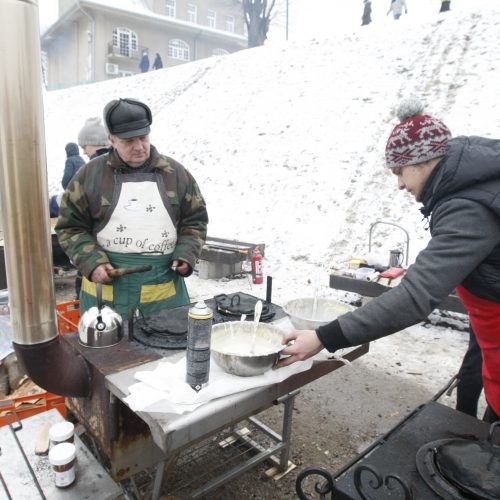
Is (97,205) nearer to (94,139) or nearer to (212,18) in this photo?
(94,139)

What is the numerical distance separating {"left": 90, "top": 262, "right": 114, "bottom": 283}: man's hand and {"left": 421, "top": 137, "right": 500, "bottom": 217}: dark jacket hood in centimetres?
169

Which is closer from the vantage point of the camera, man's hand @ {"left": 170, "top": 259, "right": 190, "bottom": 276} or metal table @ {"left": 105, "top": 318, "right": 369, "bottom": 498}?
metal table @ {"left": 105, "top": 318, "right": 369, "bottom": 498}

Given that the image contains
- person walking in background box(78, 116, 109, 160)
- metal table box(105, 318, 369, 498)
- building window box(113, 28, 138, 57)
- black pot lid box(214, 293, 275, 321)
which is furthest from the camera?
building window box(113, 28, 138, 57)

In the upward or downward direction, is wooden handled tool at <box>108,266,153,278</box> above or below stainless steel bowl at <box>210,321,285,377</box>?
above

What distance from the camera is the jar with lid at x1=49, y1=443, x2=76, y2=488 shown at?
1569mm

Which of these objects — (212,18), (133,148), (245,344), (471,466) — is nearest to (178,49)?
(212,18)

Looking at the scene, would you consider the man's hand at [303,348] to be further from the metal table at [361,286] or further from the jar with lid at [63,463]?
the metal table at [361,286]

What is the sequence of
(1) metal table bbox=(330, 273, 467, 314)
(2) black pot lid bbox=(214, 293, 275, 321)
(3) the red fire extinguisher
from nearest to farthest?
(2) black pot lid bbox=(214, 293, 275, 321), (1) metal table bbox=(330, 273, 467, 314), (3) the red fire extinguisher

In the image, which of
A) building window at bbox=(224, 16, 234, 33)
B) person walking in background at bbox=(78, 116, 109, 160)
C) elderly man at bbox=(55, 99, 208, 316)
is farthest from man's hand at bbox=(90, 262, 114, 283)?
building window at bbox=(224, 16, 234, 33)

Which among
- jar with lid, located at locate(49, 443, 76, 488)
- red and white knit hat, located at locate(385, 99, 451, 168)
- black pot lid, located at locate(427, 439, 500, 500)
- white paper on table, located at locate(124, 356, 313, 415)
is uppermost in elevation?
red and white knit hat, located at locate(385, 99, 451, 168)

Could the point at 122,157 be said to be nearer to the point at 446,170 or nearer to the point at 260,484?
the point at 446,170

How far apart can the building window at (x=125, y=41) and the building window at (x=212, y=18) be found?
29.1 ft

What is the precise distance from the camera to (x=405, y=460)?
147 cm

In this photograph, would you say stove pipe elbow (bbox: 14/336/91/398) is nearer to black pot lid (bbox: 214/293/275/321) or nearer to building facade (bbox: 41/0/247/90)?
black pot lid (bbox: 214/293/275/321)
